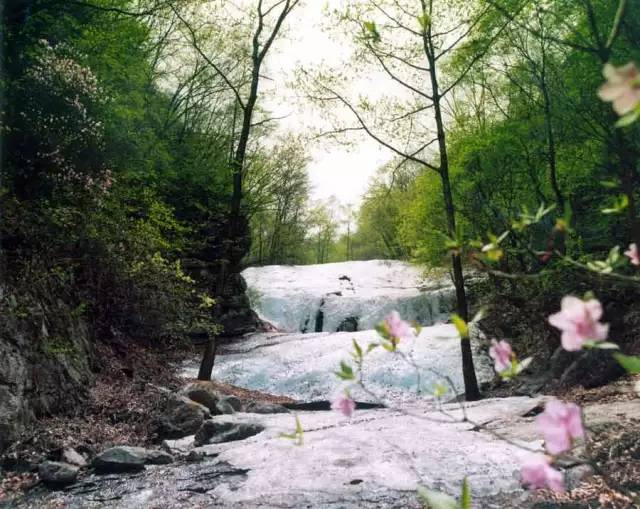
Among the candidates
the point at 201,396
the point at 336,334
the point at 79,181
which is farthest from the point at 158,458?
the point at 336,334

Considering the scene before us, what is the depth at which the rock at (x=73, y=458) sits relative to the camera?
5797 mm

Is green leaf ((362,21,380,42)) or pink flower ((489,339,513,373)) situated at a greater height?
green leaf ((362,21,380,42))

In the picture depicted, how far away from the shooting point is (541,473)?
3.30 feet

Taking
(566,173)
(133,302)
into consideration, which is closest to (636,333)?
(566,173)

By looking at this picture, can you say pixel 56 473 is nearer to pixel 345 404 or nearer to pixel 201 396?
pixel 201 396

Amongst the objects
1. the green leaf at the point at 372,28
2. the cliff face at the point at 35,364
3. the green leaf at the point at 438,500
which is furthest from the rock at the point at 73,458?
the green leaf at the point at 438,500

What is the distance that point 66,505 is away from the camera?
4.74 metres

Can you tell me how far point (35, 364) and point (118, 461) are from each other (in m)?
1.97

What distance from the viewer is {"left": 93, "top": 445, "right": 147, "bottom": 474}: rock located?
5746 millimetres

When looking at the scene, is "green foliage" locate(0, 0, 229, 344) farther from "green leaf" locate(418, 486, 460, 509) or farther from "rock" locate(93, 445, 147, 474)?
"green leaf" locate(418, 486, 460, 509)

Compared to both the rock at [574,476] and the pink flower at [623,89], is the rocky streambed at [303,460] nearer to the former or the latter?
the rock at [574,476]

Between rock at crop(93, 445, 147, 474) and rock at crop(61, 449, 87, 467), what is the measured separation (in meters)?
0.16

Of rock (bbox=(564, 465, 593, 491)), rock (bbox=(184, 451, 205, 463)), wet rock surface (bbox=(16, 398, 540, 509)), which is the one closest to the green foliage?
rock (bbox=(184, 451, 205, 463))

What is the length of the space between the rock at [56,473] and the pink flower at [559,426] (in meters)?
5.52
